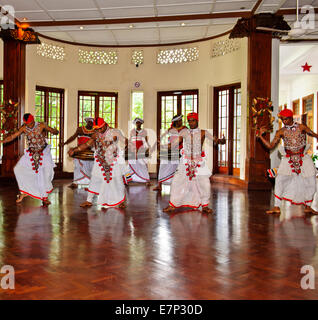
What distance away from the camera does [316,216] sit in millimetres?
5457

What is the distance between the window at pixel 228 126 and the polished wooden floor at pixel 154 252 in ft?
14.7

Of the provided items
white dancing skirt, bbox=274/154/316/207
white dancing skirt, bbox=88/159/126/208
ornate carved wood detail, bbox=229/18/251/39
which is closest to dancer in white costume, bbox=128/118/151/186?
ornate carved wood detail, bbox=229/18/251/39

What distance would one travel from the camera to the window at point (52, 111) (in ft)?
35.2

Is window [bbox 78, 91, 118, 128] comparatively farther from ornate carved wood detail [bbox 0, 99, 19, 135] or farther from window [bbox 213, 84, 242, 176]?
window [bbox 213, 84, 242, 176]

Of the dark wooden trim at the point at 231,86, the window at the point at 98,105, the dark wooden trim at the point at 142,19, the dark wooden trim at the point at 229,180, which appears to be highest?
the dark wooden trim at the point at 142,19

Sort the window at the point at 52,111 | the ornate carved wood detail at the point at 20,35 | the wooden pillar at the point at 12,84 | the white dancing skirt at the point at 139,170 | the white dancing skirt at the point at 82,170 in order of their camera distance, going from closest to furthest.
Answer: the white dancing skirt at the point at 82,170 < the ornate carved wood detail at the point at 20,35 < the wooden pillar at the point at 12,84 < the white dancing skirt at the point at 139,170 < the window at the point at 52,111

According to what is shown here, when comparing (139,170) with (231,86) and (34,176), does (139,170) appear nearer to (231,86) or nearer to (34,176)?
(231,86)

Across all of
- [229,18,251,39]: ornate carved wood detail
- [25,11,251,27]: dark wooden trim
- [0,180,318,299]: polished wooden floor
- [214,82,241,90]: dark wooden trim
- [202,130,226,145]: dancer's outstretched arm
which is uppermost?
[25,11,251,27]: dark wooden trim

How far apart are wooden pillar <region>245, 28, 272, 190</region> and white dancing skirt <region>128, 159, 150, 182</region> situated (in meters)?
2.51

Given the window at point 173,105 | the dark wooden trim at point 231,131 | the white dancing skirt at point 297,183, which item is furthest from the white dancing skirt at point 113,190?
the window at point 173,105

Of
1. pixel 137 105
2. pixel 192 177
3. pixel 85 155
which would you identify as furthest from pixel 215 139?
pixel 137 105

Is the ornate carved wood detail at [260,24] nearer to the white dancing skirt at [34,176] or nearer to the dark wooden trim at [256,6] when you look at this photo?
the dark wooden trim at [256,6]

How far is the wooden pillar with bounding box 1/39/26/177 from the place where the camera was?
9352 millimetres

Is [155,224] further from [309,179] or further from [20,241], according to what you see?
[309,179]
